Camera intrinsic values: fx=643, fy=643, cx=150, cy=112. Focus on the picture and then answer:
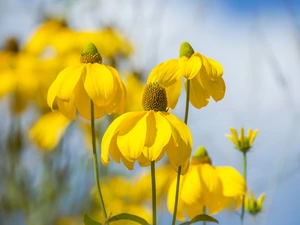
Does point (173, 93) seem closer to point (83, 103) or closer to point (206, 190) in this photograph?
point (83, 103)

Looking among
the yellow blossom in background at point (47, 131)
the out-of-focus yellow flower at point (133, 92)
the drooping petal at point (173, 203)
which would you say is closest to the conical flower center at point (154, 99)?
the drooping petal at point (173, 203)

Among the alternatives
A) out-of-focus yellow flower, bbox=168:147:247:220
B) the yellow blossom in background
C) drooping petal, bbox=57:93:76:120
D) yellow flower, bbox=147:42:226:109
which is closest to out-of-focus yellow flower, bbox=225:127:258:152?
out-of-focus yellow flower, bbox=168:147:247:220

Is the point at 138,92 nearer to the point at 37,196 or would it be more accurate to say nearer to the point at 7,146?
the point at 37,196

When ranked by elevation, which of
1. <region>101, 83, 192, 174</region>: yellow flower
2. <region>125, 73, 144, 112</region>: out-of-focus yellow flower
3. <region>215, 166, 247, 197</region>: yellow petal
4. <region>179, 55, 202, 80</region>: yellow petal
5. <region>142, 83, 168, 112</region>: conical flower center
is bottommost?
<region>215, 166, 247, 197</region>: yellow petal

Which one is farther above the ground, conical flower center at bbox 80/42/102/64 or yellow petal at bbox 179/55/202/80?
conical flower center at bbox 80/42/102/64

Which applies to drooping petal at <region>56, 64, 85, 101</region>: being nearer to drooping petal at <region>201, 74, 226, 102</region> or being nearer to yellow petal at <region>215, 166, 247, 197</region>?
drooping petal at <region>201, 74, 226, 102</region>

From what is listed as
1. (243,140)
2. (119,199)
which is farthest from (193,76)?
(119,199)
